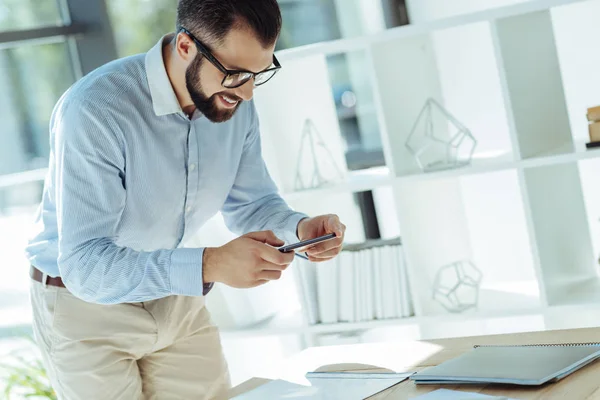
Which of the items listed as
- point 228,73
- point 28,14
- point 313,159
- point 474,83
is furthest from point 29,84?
point 228,73

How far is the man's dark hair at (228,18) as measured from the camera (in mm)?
2059

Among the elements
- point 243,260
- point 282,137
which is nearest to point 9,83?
point 282,137

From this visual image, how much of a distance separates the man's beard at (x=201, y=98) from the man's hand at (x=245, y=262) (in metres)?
0.38

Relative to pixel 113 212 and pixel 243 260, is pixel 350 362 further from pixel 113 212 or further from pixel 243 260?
pixel 113 212

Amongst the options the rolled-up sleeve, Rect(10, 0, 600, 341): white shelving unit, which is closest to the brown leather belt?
the rolled-up sleeve

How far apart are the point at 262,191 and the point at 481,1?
137 centimetres

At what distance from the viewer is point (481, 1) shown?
→ 11.1ft

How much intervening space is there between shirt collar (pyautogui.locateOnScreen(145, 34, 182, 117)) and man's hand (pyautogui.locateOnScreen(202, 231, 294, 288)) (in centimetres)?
47

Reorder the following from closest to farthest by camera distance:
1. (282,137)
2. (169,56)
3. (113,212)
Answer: (113,212) → (169,56) → (282,137)

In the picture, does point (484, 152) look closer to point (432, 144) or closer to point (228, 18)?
point (432, 144)

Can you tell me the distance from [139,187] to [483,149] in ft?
5.63

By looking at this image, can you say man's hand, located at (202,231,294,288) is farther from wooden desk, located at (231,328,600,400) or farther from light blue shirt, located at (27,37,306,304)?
wooden desk, located at (231,328,600,400)

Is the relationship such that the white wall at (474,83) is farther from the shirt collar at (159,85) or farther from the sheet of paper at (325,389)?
the sheet of paper at (325,389)

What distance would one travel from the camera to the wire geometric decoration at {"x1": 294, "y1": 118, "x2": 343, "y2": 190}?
332 cm
